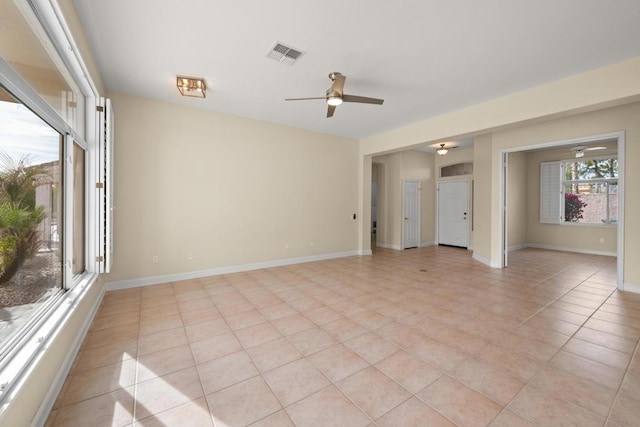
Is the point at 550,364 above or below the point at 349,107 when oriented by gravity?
below

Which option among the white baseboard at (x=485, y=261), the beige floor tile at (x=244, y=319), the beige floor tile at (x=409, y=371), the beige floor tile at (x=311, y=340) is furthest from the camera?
the white baseboard at (x=485, y=261)

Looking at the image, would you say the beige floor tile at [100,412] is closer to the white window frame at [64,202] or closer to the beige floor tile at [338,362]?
the white window frame at [64,202]

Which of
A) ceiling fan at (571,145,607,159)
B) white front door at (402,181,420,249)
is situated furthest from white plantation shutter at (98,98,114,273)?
ceiling fan at (571,145,607,159)

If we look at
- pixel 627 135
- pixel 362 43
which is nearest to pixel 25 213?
pixel 362 43

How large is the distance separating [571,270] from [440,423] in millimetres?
5600

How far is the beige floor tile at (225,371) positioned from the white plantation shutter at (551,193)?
29.6 ft

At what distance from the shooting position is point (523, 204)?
7832 millimetres

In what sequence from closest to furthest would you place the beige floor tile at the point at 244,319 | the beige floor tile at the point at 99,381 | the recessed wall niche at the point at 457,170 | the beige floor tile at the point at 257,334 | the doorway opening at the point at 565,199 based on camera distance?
the beige floor tile at the point at 99,381
the beige floor tile at the point at 257,334
the beige floor tile at the point at 244,319
the doorway opening at the point at 565,199
the recessed wall niche at the point at 457,170

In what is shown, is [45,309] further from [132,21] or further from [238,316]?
[132,21]

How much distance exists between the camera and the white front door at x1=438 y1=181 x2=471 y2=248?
24.9 ft

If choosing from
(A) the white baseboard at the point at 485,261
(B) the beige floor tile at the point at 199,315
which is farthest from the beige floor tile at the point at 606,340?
(B) the beige floor tile at the point at 199,315

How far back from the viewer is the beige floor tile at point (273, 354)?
211 centimetres

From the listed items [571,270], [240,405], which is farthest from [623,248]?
[240,405]

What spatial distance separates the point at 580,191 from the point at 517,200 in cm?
144
